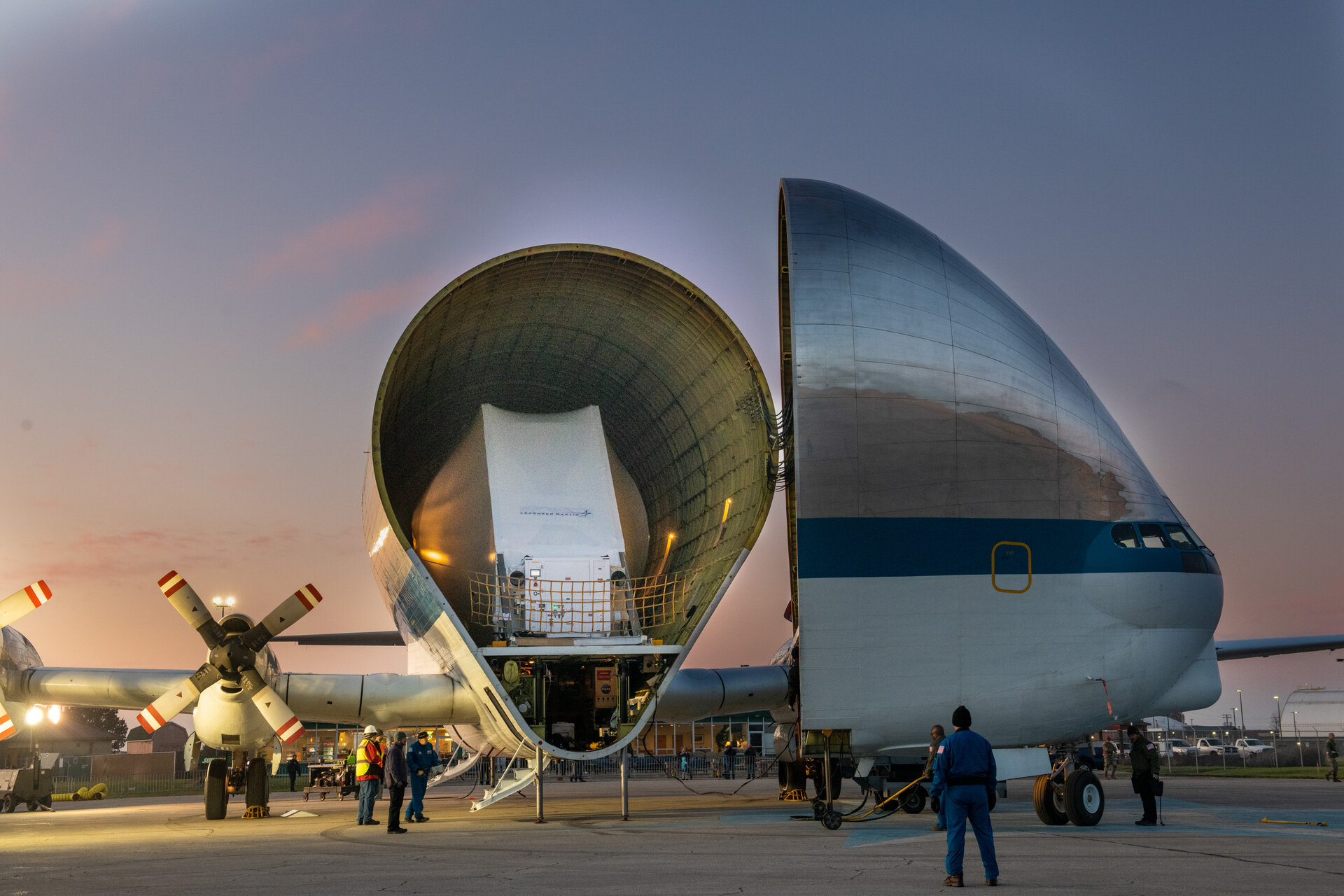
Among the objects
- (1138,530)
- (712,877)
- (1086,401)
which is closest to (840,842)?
(712,877)

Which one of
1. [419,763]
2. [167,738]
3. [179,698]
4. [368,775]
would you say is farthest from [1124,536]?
[167,738]

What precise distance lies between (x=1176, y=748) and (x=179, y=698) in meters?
57.6

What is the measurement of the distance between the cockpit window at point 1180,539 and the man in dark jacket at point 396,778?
11.2m

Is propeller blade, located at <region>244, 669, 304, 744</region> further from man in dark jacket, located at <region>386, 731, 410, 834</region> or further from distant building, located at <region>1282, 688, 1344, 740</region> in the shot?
distant building, located at <region>1282, 688, 1344, 740</region>

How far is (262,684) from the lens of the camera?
17016 millimetres

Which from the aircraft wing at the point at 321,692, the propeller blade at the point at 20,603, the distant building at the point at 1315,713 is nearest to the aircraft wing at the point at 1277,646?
the aircraft wing at the point at 321,692

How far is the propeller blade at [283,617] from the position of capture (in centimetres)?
1686

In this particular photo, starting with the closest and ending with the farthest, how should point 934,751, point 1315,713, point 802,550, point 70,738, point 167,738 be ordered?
point 934,751
point 802,550
point 1315,713
point 70,738
point 167,738

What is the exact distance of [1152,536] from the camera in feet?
51.5

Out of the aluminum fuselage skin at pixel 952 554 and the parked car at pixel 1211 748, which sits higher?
the aluminum fuselage skin at pixel 952 554

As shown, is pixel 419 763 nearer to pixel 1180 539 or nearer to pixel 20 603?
pixel 20 603

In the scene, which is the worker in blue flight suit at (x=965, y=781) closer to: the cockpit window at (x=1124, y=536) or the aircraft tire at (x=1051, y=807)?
the aircraft tire at (x=1051, y=807)

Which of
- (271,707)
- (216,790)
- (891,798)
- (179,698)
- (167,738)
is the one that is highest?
(179,698)

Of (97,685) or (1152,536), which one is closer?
(1152,536)
